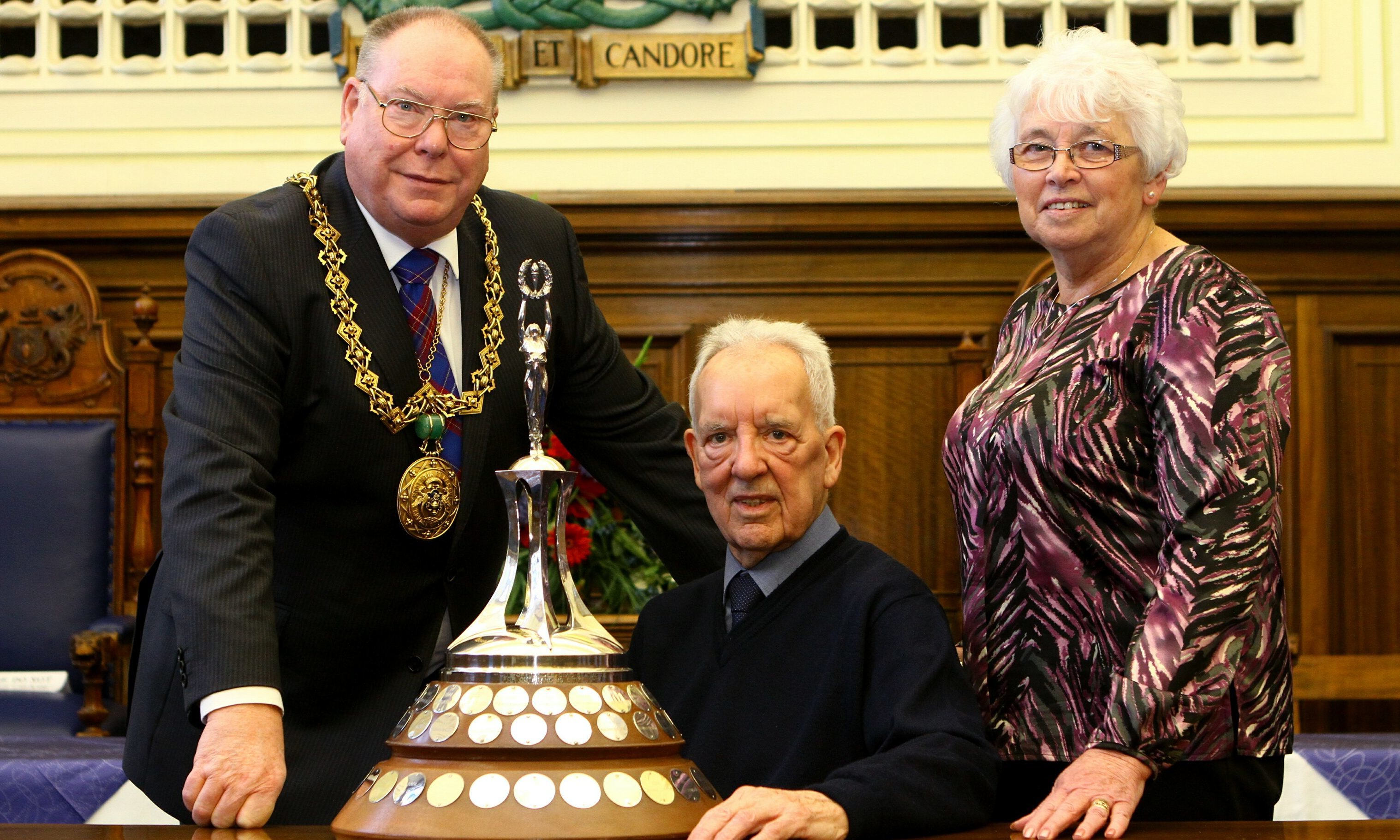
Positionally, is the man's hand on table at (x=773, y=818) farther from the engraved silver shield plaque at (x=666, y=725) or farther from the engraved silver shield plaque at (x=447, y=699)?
the engraved silver shield plaque at (x=447, y=699)

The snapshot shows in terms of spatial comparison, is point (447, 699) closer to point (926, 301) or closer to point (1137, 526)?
point (1137, 526)

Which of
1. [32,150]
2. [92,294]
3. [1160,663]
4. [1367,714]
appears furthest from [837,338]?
[1160,663]

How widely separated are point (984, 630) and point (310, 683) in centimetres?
87

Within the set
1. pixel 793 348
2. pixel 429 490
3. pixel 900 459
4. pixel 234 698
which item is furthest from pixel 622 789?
pixel 900 459

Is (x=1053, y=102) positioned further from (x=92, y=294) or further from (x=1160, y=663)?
(x=92, y=294)

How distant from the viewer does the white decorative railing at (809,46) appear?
4895 millimetres

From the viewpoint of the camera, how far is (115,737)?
366 cm

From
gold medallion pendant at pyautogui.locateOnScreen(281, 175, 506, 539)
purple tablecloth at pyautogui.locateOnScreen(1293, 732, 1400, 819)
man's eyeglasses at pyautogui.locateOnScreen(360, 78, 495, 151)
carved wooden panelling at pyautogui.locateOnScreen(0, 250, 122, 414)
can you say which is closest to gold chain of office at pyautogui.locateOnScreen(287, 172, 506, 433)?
gold medallion pendant at pyautogui.locateOnScreen(281, 175, 506, 539)

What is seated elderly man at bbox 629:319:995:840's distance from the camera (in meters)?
1.65

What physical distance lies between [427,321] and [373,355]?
0.35 ft

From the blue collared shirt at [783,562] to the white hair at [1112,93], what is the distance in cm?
59

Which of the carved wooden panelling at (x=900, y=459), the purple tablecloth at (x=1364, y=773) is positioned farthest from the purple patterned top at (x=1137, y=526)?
the carved wooden panelling at (x=900, y=459)

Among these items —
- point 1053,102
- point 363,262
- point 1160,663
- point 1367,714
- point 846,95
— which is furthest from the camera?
point 846,95

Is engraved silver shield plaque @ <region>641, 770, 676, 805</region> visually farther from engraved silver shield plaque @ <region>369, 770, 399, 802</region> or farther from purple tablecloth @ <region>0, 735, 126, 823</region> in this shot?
purple tablecloth @ <region>0, 735, 126, 823</region>
